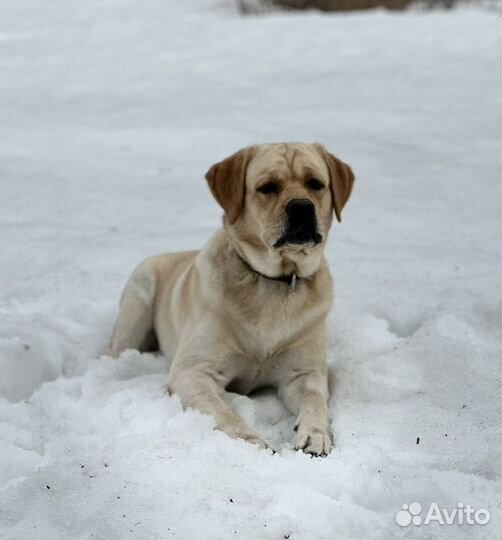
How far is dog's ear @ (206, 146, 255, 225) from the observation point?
155 inches

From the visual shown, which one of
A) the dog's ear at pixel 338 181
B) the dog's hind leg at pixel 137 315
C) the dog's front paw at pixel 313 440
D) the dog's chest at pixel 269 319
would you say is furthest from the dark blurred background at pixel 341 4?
the dog's front paw at pixel 313 440

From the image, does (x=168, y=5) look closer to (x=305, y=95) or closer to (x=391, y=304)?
(x=305, y=95)

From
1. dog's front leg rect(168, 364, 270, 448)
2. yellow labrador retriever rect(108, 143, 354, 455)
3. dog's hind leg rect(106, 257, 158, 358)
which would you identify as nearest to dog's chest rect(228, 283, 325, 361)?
yellow labrador retriever rect(108, 143, 354, 455)

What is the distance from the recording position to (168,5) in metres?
15.0

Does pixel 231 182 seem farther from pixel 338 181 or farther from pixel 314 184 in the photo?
pixel 338 181

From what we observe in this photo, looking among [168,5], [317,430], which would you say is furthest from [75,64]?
[317,430]

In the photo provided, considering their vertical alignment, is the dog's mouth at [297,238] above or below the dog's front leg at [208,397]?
above

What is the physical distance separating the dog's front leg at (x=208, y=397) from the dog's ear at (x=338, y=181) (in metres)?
1.08

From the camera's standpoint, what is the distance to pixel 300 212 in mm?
3670

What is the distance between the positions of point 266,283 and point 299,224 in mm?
388

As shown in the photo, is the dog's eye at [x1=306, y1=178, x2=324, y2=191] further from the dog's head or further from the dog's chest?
the dog's chest

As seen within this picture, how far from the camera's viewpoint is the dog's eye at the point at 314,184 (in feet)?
12.9

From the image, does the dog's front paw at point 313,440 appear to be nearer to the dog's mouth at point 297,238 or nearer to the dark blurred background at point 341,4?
the dog's mouth at point 297,238

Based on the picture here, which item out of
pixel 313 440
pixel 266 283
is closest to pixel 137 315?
pixel 266 283
